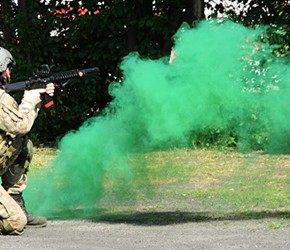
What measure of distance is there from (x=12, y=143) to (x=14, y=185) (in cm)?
53

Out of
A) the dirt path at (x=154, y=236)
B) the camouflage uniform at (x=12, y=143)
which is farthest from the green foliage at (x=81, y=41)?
the dirt path at (x=154, y=236)

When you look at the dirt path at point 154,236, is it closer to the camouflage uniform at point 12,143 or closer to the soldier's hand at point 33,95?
the camouflage uniform at point 12,143

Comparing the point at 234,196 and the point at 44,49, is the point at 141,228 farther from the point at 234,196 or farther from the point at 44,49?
the point at 44,49

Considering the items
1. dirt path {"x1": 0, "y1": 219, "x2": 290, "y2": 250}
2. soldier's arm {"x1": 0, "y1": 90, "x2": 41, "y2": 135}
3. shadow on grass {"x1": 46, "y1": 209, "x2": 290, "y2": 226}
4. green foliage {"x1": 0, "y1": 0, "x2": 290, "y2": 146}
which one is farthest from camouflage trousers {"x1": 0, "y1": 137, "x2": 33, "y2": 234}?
green foliage {"x1": 0, "y1": 0, "x2": 290, "y2": 146}

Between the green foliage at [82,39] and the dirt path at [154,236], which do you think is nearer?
the dirt path at [154,236]

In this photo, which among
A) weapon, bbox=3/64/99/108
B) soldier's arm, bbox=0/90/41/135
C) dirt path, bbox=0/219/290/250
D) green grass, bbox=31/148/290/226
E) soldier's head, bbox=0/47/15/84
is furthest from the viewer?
green grass, bbox=31/148/290/226

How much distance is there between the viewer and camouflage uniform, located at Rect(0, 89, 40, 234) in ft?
26.1

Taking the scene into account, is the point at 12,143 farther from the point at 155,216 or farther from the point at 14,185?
the point at 155,216

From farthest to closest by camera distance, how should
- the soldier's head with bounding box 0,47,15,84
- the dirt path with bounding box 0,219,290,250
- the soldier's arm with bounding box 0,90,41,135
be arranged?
the soldier's head with bounding box 0,47,15,84, the soldier's arm with bounding box 0,90,41,135, the dirt path with bounding box 0,219,290,250

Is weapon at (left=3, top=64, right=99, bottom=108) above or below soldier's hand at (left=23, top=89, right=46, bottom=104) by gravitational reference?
above

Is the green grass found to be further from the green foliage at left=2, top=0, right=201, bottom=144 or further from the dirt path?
the green foliage at left=2, top=0, right=201, bottom=144

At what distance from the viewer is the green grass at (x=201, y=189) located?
8805 mm

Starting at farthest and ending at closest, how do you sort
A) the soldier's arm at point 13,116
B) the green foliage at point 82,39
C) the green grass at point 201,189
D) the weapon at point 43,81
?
the green foliage at point 82,39, the green grass at point 201,189, the weapon at point 43,81, the soldier's arm at point 13,116

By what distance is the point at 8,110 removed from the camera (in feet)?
26.1
